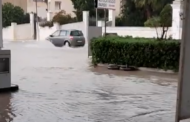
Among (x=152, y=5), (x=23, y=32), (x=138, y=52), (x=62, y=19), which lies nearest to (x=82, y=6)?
(x=62, y=19)

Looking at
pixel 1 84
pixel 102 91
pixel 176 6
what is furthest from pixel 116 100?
pixel 176 6

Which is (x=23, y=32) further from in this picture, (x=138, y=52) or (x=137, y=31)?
(x=138, y=52)

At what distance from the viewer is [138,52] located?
14844 mm

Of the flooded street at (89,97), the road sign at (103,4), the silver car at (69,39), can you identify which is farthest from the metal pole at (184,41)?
A: the silver car at (69,39)

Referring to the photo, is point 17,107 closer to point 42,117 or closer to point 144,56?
point 42,117

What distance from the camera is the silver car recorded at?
3203 cm

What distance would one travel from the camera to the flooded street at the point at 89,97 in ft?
24.6

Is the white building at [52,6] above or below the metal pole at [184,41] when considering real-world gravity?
above

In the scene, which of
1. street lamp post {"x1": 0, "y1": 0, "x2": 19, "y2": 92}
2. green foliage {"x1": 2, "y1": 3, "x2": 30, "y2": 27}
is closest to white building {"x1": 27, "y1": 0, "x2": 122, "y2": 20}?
green foliage {"x1": 2, "y1": 3, "x2": 30, "y2": 27}

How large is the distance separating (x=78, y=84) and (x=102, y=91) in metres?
1.31

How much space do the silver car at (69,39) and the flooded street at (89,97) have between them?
17425 mm

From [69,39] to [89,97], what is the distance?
75.4 ft

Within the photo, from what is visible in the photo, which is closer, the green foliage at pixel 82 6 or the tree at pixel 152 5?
the tree at pixel 152 5

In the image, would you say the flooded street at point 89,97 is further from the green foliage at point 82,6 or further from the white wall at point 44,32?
the green foliage at point 82,6
